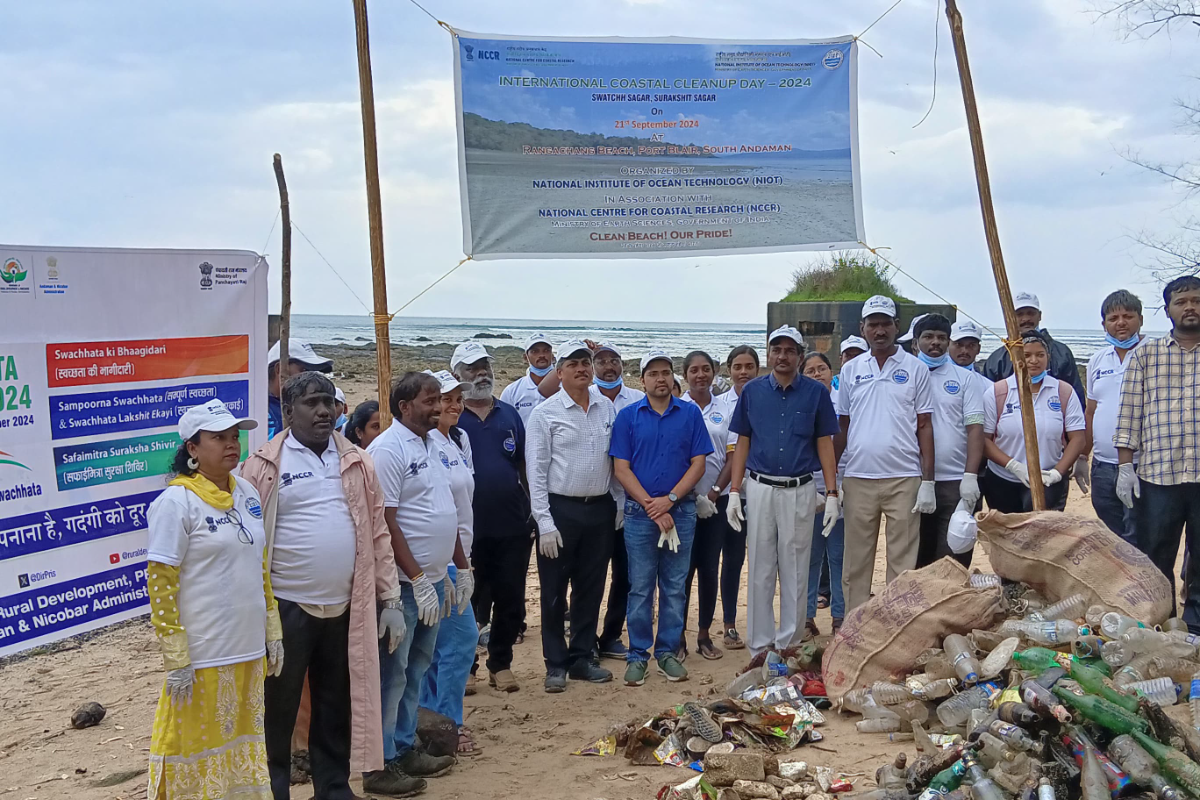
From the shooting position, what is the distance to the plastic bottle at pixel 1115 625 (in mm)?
4527

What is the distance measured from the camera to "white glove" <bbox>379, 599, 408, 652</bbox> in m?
4.19

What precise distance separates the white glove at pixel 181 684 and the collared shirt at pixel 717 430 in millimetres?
3672

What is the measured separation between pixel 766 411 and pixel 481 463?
1768mm

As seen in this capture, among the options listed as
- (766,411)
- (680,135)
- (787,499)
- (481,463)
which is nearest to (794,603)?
(787,499)

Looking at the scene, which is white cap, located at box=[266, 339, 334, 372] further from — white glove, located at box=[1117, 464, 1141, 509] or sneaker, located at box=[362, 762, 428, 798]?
white glove, located at box=[1117, 464, 1141, 509]

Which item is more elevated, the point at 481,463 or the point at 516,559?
the point at 481,463

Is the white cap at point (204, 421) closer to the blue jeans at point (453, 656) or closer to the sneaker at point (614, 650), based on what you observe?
the blue jeans at point (453, 656)

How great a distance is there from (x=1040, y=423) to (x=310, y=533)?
473 centimetres

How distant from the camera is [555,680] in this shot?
5840mm

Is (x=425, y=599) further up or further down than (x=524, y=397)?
further down

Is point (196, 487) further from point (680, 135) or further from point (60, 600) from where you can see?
point (680, 135)

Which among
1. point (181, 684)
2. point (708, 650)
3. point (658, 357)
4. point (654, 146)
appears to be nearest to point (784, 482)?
point (658, 357)

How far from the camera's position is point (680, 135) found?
6277 mm

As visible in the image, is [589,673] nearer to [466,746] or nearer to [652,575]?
[652,575]
